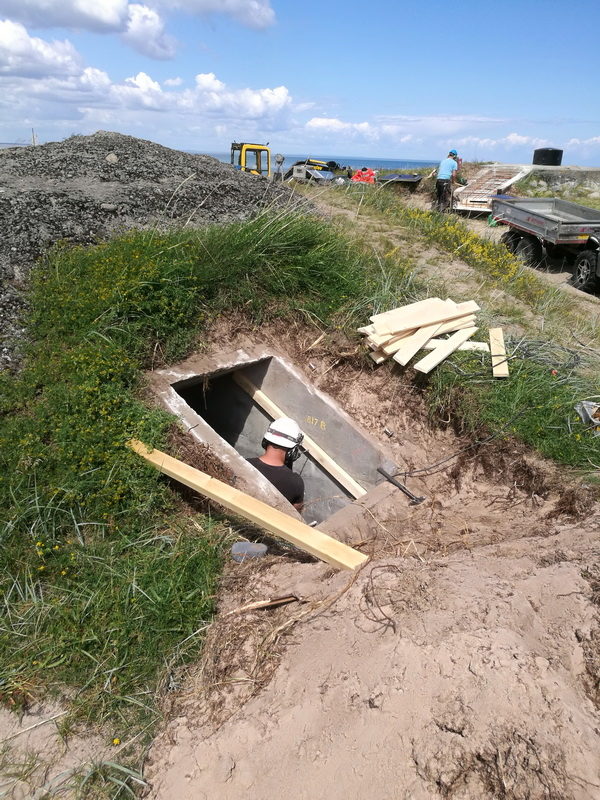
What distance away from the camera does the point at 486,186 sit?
59.5ft

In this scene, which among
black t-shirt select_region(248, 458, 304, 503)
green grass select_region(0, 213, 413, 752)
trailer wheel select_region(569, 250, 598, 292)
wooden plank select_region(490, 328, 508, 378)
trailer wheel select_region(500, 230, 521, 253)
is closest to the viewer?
green grass select_region(0, 213, 413, 752)

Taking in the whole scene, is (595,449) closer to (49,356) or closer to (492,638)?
(492,638)

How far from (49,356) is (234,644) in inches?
124

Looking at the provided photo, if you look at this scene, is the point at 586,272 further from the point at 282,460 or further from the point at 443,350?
the point at 282,460

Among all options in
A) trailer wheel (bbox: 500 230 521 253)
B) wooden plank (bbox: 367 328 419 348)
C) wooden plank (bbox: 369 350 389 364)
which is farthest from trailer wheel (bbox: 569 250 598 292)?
wooden plank (bbox: 369 350 389 364)

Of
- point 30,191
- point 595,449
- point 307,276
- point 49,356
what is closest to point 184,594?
point 49,356

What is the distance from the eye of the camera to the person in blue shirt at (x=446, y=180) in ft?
Result: 51.8

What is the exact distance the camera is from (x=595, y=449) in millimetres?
4746

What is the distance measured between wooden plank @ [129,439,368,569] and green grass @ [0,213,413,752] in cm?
15

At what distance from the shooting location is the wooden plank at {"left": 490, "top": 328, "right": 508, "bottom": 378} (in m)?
5.58

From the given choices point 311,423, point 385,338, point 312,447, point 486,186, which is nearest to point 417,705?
point 312,447

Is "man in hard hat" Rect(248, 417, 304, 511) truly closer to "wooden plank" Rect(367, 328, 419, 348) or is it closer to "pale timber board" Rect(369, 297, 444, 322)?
"wooden plank" Rect(367, 328, 419, 348)

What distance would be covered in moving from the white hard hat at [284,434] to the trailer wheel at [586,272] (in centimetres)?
835

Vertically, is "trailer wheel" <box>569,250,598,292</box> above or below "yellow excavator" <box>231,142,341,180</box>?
below
